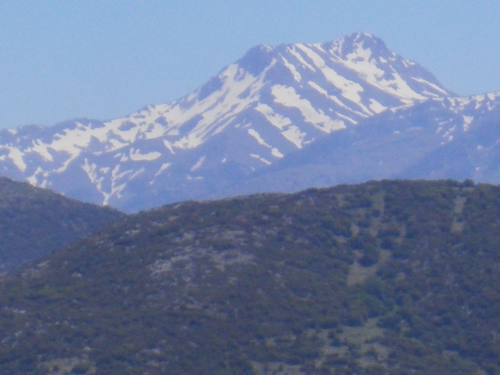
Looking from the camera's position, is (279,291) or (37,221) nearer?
(279,291)

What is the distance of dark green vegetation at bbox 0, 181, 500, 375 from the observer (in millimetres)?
35375

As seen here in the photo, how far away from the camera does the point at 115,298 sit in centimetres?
4091

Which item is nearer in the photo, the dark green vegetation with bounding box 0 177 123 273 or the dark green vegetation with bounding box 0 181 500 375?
the dark green vegetation with bounding box 0 181 500 375

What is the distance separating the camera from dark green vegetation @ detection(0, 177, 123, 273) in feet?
259

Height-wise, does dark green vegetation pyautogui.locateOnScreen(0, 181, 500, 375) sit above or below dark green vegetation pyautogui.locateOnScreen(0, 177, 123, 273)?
below

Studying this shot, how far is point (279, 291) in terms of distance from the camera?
40.6 m

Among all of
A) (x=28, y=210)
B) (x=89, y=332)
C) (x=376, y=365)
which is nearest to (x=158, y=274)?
(x=89, y=332)

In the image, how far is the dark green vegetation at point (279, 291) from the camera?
35.4 m

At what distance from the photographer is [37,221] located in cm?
8438

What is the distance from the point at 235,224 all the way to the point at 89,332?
12351 mm

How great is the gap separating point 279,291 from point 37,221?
47.9 metres

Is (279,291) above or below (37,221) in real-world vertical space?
below

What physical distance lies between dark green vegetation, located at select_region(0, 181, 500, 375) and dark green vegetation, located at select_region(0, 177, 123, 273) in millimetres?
29282

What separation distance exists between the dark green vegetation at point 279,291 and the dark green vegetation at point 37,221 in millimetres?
29282
